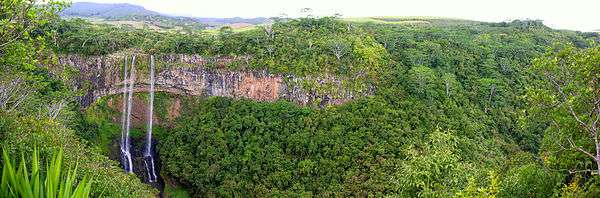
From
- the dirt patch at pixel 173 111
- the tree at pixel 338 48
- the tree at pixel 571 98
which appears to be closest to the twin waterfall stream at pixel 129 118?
the dirt patch at pixel 173 111

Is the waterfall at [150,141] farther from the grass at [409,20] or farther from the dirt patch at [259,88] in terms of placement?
the grass at [409,20]

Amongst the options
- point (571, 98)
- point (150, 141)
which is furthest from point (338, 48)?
point (571, 98)

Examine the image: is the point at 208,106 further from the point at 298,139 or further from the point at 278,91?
the point at 298,139

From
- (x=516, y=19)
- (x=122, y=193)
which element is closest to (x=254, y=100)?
(x=122, y=193)

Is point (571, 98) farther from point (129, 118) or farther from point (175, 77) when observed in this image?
point (129, 118)

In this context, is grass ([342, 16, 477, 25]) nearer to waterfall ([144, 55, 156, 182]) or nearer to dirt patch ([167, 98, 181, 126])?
dirt patch ([167, 98, 181, 126])

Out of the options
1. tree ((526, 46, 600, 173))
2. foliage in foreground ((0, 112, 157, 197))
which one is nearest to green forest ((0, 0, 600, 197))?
foliage in foreground ((0, 112, 157, 197))

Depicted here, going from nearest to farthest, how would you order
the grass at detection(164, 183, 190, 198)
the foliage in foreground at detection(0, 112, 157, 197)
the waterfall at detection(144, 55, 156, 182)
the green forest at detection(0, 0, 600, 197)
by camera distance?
the foliage in foreground at detection(0, 112, 157, 197)
the green forest at detection(0, 0, 600, 197)
the grass at detection(164, 183, 190, 198)
the waterfall at detection(144, 55, 156, 182)

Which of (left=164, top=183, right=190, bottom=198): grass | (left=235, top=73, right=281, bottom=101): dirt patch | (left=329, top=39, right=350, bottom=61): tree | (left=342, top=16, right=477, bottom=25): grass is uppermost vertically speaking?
(left=342, top=16, right=477, bottom=25): grass

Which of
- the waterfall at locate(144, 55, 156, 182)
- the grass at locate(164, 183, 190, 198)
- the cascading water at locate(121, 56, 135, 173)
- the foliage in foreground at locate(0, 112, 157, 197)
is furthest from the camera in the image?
the cascading water at locate(121, 56, 135, 173)
